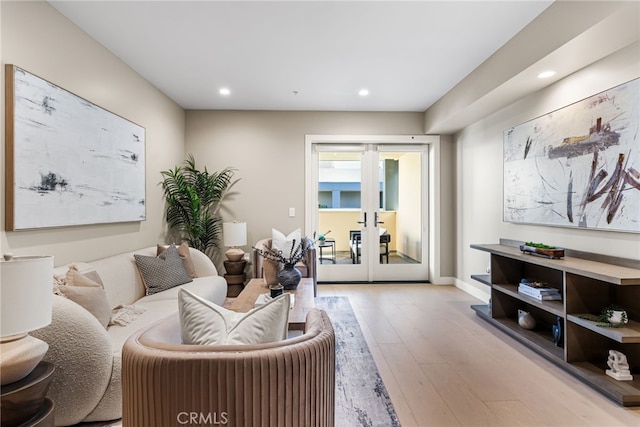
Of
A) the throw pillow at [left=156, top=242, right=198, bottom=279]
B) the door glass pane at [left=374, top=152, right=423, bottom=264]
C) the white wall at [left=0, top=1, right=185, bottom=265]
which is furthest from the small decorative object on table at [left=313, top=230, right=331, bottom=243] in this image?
the white wall at [left=0, top=1, right=185, bottom=265]

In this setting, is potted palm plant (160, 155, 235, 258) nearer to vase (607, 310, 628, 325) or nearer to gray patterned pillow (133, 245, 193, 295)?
gray patterned pillow (133, 245, 193, 295)

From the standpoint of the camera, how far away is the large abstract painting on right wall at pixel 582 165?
221 centimetres

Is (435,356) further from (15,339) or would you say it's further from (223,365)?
(15,339)

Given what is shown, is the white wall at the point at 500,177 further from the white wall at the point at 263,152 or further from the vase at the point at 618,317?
the white wall at the point at 263,152

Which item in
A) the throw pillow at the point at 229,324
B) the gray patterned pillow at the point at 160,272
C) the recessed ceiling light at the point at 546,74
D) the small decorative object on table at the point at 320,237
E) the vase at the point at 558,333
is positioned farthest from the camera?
the small decorative object on table at the point at 320,237

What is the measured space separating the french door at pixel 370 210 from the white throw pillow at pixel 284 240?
0.53 m

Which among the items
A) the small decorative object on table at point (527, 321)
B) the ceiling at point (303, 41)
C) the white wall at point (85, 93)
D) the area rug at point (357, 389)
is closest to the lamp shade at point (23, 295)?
the area rug at point (357, 389)

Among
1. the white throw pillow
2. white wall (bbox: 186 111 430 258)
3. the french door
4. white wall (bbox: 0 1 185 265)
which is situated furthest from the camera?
the french door

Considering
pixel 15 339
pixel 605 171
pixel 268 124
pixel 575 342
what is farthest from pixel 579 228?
pixel 268 124

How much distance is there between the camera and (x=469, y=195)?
4527mm

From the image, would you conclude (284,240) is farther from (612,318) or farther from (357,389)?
(612,318)

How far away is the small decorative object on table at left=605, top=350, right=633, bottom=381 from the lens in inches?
82.7

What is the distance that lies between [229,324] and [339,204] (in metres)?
4.05

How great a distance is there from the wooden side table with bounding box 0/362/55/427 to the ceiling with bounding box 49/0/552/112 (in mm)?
2367
